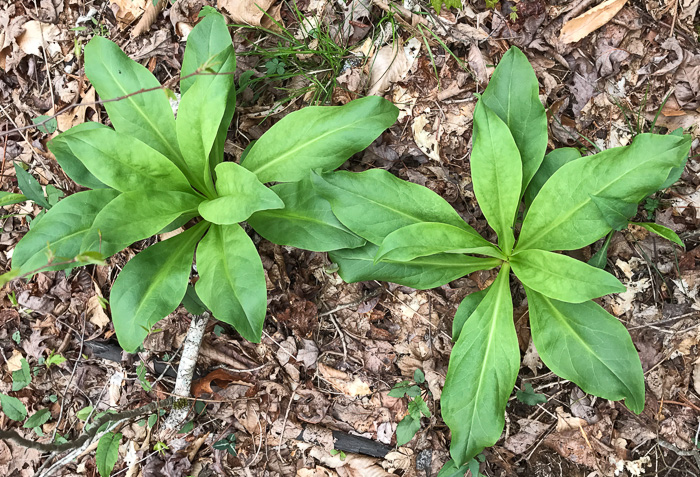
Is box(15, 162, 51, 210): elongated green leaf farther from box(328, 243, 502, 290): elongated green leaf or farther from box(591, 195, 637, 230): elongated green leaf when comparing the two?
box(591, 195, 637, 230): elongated green leaf

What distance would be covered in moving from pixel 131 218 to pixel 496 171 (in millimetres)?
1862

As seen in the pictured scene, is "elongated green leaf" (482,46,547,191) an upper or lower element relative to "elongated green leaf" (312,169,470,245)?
upper

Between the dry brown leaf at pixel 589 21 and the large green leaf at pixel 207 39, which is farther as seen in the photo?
the dry brown leaf at pixel 589 21

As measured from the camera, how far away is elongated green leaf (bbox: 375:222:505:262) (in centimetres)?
223

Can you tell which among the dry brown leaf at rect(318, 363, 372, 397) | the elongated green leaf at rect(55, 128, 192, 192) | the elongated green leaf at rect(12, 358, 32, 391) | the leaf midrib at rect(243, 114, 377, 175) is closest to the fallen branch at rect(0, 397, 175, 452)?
the elongated green leaf at rect(12, 358, 32, 391)

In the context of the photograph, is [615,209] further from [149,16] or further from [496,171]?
[149,16]

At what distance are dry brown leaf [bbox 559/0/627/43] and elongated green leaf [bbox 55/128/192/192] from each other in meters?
2.39

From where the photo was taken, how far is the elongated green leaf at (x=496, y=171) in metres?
2.38

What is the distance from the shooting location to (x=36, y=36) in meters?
3.37

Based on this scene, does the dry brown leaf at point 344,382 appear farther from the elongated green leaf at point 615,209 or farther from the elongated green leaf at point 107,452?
the elongated green leaf at point 615,209

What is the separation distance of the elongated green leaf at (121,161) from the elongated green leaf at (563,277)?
1920 mm

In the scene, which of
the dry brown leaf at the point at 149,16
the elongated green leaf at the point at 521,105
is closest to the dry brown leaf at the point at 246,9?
the dry brown leaf at the point at 149,16

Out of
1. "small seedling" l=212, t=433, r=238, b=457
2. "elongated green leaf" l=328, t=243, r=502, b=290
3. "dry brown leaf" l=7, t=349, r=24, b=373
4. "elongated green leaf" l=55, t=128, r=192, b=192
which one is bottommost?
"small seedling" l=212, t=433, r=238, b=457

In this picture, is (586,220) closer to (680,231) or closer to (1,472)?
(680,231)
